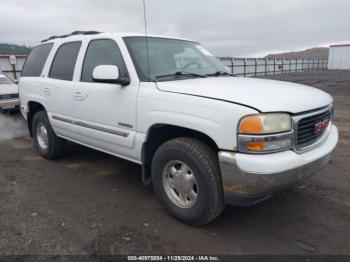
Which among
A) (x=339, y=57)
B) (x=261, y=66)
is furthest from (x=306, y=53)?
(x=261, y=66)

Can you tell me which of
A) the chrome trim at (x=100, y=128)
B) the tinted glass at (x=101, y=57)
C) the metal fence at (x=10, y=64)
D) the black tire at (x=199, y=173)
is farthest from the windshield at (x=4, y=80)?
the black tire at (x=199, y=173)

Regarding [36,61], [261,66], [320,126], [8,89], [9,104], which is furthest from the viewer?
[261,66]

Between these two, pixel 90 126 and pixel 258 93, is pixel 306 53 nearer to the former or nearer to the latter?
pixel 90 126

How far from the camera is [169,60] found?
3.87m

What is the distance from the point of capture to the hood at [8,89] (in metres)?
9.45

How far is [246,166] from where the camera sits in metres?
2.61

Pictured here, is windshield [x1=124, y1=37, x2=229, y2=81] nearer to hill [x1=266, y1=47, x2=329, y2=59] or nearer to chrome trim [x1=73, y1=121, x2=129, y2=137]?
chrome trim [x1=73, y1=121, x2=129, y2=137]

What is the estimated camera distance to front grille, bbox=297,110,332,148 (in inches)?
113

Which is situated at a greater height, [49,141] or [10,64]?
[10,64]

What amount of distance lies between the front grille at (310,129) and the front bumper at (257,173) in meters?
0.16

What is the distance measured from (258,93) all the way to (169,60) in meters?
1.35

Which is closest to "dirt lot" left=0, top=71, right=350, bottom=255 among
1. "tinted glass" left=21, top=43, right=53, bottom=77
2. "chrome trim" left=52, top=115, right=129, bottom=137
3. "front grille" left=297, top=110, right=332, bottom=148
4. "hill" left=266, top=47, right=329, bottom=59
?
"chrome trim" left=52, top=115, right=129, bottom=137

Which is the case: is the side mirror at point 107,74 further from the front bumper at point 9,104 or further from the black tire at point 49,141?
the front bumper at point 9,104

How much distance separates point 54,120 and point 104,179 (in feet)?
4.10
